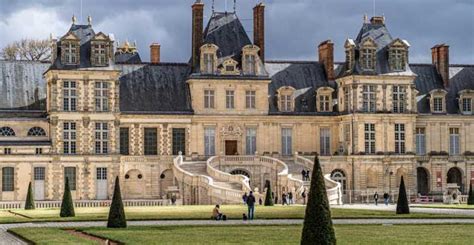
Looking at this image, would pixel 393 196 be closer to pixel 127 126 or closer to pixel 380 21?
pixel 380 21

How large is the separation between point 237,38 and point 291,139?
8115mm

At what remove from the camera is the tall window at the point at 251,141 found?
73125 mm

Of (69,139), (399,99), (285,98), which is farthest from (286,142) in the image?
(69,139)

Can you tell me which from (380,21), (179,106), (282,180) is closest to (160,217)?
(282,180)

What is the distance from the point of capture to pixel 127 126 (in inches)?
2768

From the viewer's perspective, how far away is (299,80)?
7656 centimetres

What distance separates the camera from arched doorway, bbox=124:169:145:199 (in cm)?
7006

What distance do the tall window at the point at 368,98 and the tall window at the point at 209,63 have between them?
10756 mm

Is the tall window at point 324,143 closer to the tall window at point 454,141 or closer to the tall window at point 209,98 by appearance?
the tall window at point 209,98

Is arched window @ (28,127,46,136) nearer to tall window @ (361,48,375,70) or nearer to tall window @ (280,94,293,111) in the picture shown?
tall window @ (280,94,293,111)

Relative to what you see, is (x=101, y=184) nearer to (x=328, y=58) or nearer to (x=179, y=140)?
(x=179, y=140)

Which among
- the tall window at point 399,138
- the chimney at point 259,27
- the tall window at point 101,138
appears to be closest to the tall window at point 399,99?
the tall window at point 399,138

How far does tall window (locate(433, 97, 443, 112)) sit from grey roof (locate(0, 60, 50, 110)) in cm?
2800

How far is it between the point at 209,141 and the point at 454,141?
60.4 ft
